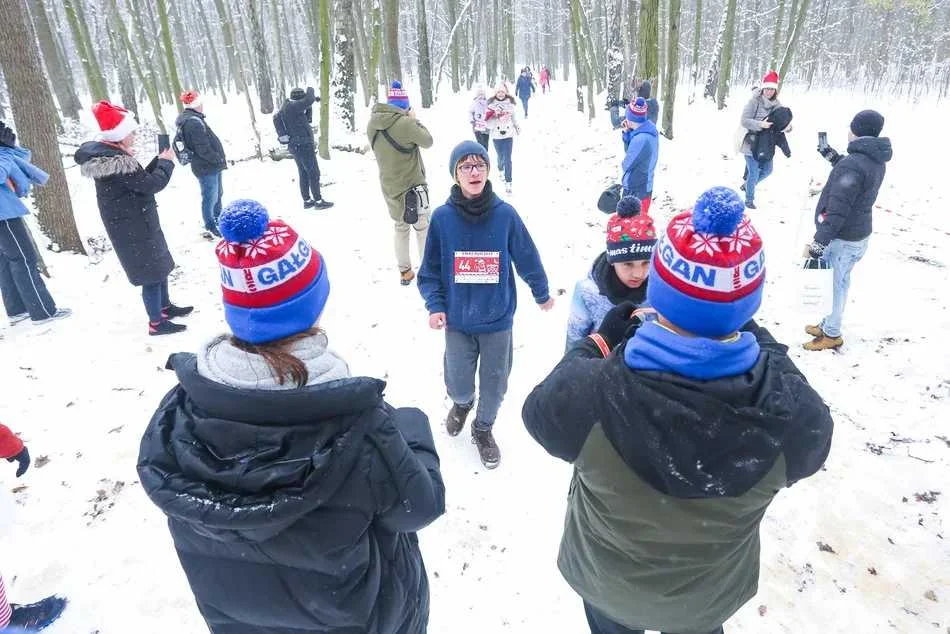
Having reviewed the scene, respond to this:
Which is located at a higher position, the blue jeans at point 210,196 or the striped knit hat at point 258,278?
the striped knit hat at point 258,278

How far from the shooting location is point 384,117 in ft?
20.4

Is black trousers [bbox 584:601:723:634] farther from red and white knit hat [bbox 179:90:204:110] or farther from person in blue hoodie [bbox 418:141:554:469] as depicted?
red and white knit hat [bbox 179:90:204:110]

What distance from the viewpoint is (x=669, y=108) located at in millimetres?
12820

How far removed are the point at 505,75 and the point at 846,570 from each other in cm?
3470

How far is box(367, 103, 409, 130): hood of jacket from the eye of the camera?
20.3ft

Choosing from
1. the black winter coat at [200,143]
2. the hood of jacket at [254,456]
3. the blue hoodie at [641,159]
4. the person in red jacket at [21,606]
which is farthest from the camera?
the blue hoodie at [641,159]

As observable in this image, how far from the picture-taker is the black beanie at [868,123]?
14.8ft

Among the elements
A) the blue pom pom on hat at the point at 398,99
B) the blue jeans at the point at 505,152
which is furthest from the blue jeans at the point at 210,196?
the blue jeans at the point at 505,152

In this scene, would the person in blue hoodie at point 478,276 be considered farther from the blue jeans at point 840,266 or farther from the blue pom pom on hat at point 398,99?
the blue pom pom on hat at point 398,99

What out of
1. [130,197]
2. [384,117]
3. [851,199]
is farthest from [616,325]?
[384,117]

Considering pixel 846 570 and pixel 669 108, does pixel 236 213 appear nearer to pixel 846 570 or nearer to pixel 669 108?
pixel 846 570

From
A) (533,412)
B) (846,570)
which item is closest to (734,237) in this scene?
(533,412)

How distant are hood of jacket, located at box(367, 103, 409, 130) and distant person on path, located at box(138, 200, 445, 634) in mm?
5039

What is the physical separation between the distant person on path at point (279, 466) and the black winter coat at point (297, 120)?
7.77m
